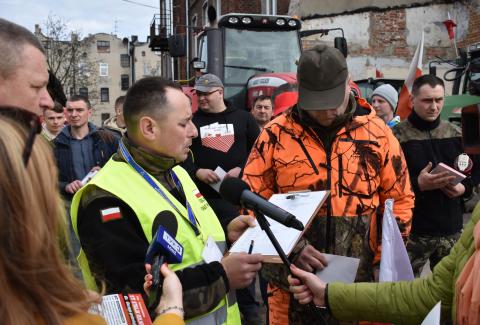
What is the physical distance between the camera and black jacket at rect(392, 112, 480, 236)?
4363mm

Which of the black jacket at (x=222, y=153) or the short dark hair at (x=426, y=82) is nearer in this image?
the short dark hair at (x=426, y=82)

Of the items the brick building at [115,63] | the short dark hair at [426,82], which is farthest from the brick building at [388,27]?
the brick building at [115,63]

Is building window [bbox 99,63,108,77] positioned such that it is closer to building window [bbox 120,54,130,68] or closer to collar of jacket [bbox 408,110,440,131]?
building window [bbox 120,54,130,68]

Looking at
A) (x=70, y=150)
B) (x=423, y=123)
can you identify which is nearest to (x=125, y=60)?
(x=70, y=150)

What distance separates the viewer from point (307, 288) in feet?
7.82

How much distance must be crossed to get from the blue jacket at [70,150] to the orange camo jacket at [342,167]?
299 cm

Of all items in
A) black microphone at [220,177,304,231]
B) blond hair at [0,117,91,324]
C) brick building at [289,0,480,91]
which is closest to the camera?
blond hair at [0,117,91,324]

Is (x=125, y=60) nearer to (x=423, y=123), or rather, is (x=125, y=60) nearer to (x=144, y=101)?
(x=423, y=123)

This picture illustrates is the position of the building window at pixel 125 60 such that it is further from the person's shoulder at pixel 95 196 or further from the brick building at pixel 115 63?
the person's shoulder at pixel 95 196

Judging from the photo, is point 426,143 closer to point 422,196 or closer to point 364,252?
point 422,196

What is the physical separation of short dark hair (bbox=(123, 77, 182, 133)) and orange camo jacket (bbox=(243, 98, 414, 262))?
2.56 feet

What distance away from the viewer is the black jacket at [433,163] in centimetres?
436

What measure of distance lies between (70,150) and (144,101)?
3381 millimetres

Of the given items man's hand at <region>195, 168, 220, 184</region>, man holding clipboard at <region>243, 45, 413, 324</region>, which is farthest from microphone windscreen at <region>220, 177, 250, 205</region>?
man's hand at <region>195, 168, 220, 184</region>
